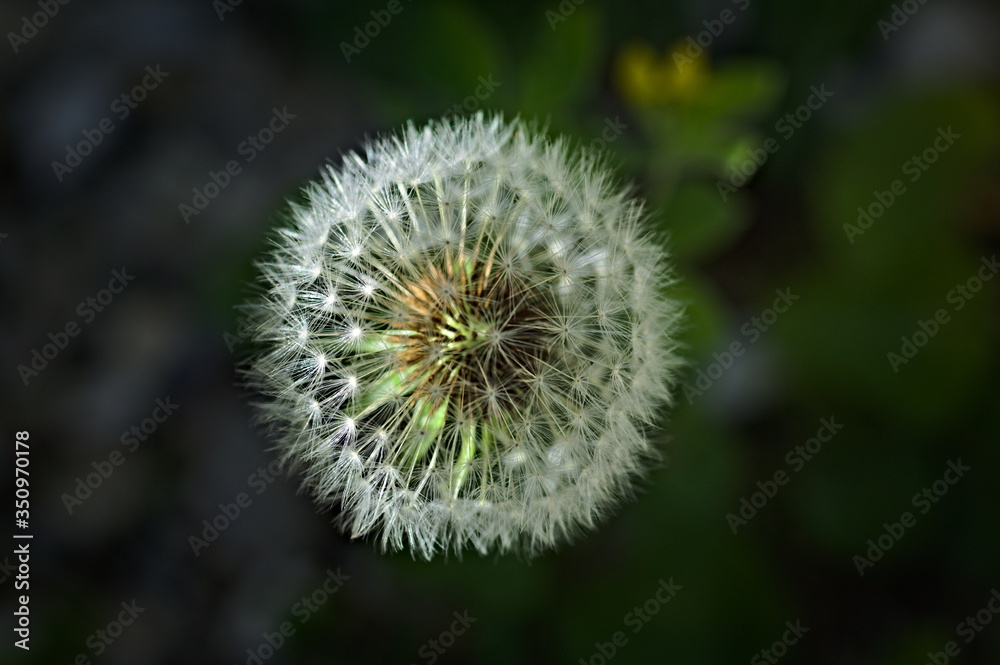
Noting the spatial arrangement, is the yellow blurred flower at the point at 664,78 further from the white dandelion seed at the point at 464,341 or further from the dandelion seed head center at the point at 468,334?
the dandelion seed head center at the point at 468,334

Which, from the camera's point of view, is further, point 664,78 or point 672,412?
point 672,412

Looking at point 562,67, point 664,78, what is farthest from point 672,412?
point 562,67

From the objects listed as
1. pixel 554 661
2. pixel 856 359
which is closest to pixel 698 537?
pixel 554 661

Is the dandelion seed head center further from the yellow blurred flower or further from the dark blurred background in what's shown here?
the dark blurred background

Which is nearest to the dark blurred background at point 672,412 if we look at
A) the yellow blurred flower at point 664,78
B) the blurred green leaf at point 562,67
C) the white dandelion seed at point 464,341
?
the yellow blurred flower at point 664,78

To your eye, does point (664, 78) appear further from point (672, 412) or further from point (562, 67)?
point (672, 412)

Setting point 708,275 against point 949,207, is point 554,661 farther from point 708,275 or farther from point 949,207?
point 949,207

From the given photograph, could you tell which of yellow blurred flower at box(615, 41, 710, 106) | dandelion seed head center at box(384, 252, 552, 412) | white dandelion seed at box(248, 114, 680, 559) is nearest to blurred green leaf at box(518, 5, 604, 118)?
yellow blurred flower at box(615, 41, 710, 106)

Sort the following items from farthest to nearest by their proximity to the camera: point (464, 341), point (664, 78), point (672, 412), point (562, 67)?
point (672, 412) < point (664, 78) < point (562, 67) < point (464, 341)
